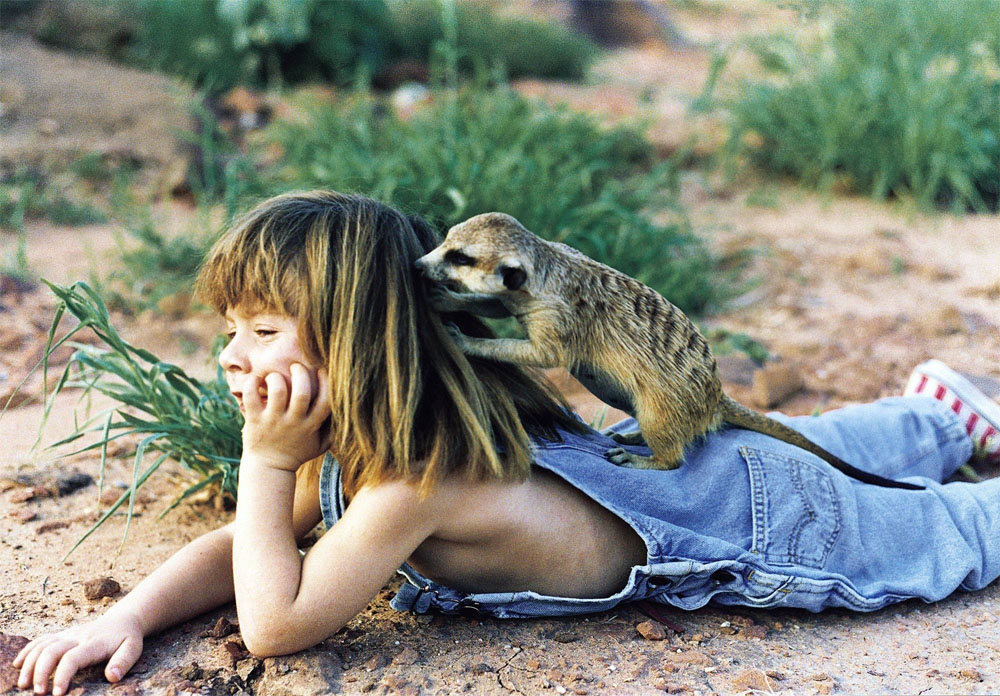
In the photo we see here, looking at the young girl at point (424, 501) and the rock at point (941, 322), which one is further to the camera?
the rock at point (941, 322)

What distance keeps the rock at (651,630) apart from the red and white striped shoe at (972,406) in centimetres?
142

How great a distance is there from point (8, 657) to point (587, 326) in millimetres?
1331

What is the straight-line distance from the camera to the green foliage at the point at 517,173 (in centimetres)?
372

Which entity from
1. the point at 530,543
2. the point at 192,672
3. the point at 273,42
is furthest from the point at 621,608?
the point at 273,42

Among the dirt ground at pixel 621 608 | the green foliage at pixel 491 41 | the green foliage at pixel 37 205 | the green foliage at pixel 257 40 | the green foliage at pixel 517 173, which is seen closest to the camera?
the dirt ground at pixel 621 608

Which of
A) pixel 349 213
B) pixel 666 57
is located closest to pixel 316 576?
pixel 349 213

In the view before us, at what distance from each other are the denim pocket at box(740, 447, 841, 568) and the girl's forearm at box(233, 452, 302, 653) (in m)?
1.01

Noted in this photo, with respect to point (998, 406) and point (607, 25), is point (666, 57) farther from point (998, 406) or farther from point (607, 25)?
point (998, 406)

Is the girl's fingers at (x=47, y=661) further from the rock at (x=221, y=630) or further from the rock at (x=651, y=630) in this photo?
the rock at (x=651, y=630)

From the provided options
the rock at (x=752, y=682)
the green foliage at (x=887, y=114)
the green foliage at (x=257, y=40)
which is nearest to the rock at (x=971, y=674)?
the rock at (x=752, y=682)

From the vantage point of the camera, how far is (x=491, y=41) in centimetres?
807

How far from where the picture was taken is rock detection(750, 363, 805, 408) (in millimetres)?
3154

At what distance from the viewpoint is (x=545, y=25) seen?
8805mm

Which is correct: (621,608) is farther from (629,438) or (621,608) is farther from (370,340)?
(370,340)
